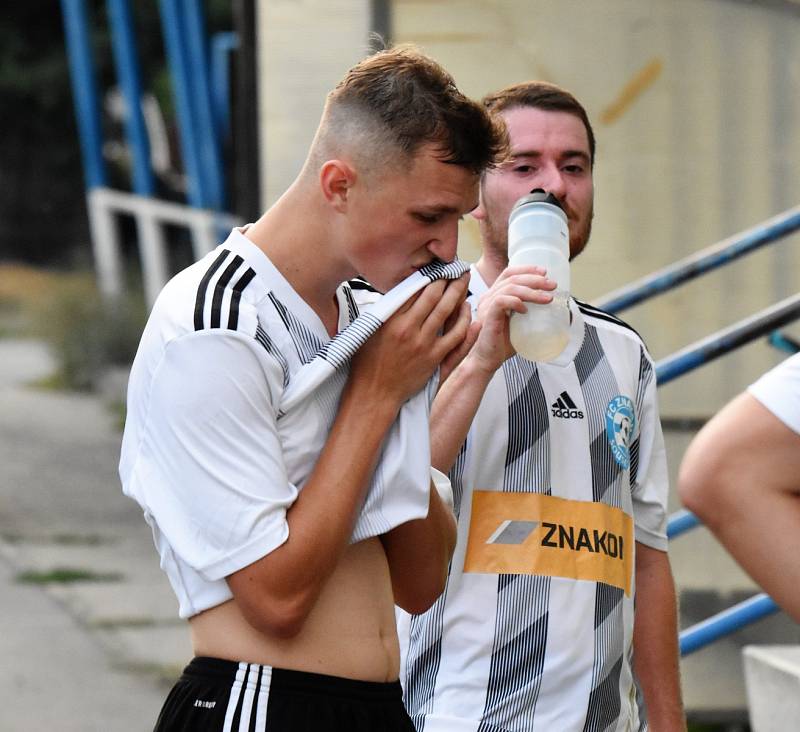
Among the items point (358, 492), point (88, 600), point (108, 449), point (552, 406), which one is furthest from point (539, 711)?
point (108, 449)

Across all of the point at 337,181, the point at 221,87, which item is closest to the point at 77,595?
the point at 337,181

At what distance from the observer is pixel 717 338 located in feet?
12.1

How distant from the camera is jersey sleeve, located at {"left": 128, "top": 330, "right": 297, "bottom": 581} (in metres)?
1.82

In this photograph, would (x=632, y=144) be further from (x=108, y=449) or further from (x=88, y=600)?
(x=108, y=449)

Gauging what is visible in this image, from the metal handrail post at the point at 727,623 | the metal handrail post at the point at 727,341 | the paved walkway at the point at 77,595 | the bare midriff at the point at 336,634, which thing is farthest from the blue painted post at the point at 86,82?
the bare midriff at the point at 336,634

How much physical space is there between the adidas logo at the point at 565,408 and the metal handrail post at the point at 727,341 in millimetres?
1143

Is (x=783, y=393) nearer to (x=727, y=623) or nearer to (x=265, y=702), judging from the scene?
(x=265, y=702)

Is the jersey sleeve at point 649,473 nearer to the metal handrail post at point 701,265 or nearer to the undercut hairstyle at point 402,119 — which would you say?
the undercut hairstyle at point 402,119

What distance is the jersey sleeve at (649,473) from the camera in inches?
106

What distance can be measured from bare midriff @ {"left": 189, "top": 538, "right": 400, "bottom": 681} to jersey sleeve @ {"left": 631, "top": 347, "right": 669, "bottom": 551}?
83cm

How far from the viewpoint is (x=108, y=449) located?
11.1 metres

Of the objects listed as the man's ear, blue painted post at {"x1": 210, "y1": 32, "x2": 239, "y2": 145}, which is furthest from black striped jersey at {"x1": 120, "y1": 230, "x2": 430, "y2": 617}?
blue painted post at {"x1": 210, "y1": 32, "x2": 239, "y2": 145}

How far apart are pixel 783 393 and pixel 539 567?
2.12ft

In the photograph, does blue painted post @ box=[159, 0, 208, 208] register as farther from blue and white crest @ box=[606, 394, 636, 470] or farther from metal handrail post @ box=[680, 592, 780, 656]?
blue and white crest @ box=[606, 394, 636, 470]
